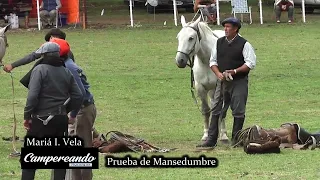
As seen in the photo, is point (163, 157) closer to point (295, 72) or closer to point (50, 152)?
point (50, 152)

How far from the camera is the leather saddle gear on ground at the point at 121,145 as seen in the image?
563 inches

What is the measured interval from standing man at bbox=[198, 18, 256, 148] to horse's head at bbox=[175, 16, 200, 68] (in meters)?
0.55

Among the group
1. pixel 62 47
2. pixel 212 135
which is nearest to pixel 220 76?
pixel 212 135

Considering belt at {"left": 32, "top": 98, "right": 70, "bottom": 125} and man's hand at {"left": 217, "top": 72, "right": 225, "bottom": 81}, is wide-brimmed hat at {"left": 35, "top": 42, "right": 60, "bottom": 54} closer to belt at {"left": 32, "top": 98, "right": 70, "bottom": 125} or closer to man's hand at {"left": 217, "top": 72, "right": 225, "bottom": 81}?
belt at {"left": 32, "top": 98, "right": 70, "bottom": 125}

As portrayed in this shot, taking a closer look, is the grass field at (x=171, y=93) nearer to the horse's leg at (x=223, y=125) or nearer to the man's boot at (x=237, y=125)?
the man's boot at (x=237, y=125)

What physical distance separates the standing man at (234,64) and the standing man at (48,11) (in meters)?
19.6

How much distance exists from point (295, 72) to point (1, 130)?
9852 mm

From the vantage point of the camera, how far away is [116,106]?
20.8 m

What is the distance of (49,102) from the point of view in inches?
438

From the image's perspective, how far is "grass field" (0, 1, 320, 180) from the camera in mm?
12953

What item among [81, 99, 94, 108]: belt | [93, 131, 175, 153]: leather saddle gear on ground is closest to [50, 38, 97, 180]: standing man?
[81, 99, 94, 108]: belt

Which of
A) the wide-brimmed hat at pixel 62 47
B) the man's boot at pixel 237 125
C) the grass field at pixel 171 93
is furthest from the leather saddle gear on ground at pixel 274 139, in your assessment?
the wide-brimmed hat at pixel 62 47

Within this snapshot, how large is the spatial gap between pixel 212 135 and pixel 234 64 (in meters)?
1.15

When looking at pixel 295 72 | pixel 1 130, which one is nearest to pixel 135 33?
pixel 295 72
